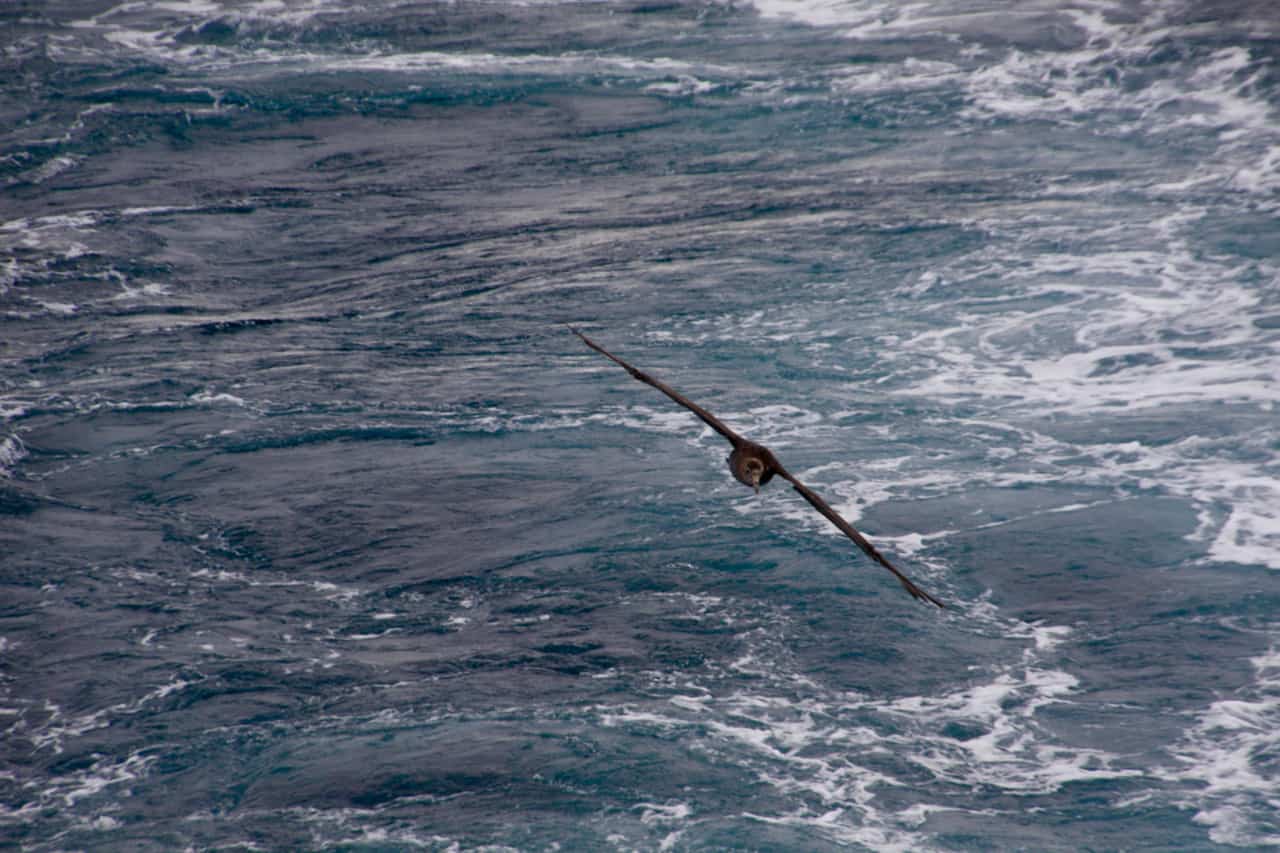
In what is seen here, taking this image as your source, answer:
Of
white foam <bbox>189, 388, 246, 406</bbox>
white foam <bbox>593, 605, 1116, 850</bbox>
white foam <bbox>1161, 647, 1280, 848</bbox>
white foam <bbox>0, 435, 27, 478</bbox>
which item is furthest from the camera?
white foam <bbox>189, 388, 246, 406</bbox>

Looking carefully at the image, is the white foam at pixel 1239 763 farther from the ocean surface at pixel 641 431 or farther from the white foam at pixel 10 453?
the white foam at pixel 10 453

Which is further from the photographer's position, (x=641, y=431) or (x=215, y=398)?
(x=215, y=398)

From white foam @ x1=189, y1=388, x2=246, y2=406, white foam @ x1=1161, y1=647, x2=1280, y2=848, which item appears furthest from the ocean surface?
white foam @ x1=189, y1=388, x2=246, y2=406

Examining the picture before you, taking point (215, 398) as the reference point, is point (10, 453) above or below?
below

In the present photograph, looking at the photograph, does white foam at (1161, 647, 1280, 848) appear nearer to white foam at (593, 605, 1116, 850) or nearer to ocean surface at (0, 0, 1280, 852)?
ocean surface at (0, 0, 1280, 852)

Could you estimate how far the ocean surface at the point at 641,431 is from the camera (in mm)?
26594

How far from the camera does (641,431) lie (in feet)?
128

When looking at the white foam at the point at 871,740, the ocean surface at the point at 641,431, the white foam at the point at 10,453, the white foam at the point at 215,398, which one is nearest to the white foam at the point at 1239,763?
the ocean surface at the point at 641,431

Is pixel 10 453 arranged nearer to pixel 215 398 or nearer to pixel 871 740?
pixel 215 398

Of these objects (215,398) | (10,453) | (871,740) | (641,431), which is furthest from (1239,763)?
(10,453)

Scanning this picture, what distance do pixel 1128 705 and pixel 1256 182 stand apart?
1150 inches

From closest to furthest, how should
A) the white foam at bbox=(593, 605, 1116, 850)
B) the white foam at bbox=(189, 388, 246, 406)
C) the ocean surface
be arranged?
the white foam at bbox=(593, 605, 1116, 850) < the ocean surface < the white foam at bbox=(189, 388, 246, 406)

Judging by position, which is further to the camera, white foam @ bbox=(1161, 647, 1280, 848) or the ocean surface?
the ocean surface

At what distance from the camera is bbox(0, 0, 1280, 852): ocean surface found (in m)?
26.6
